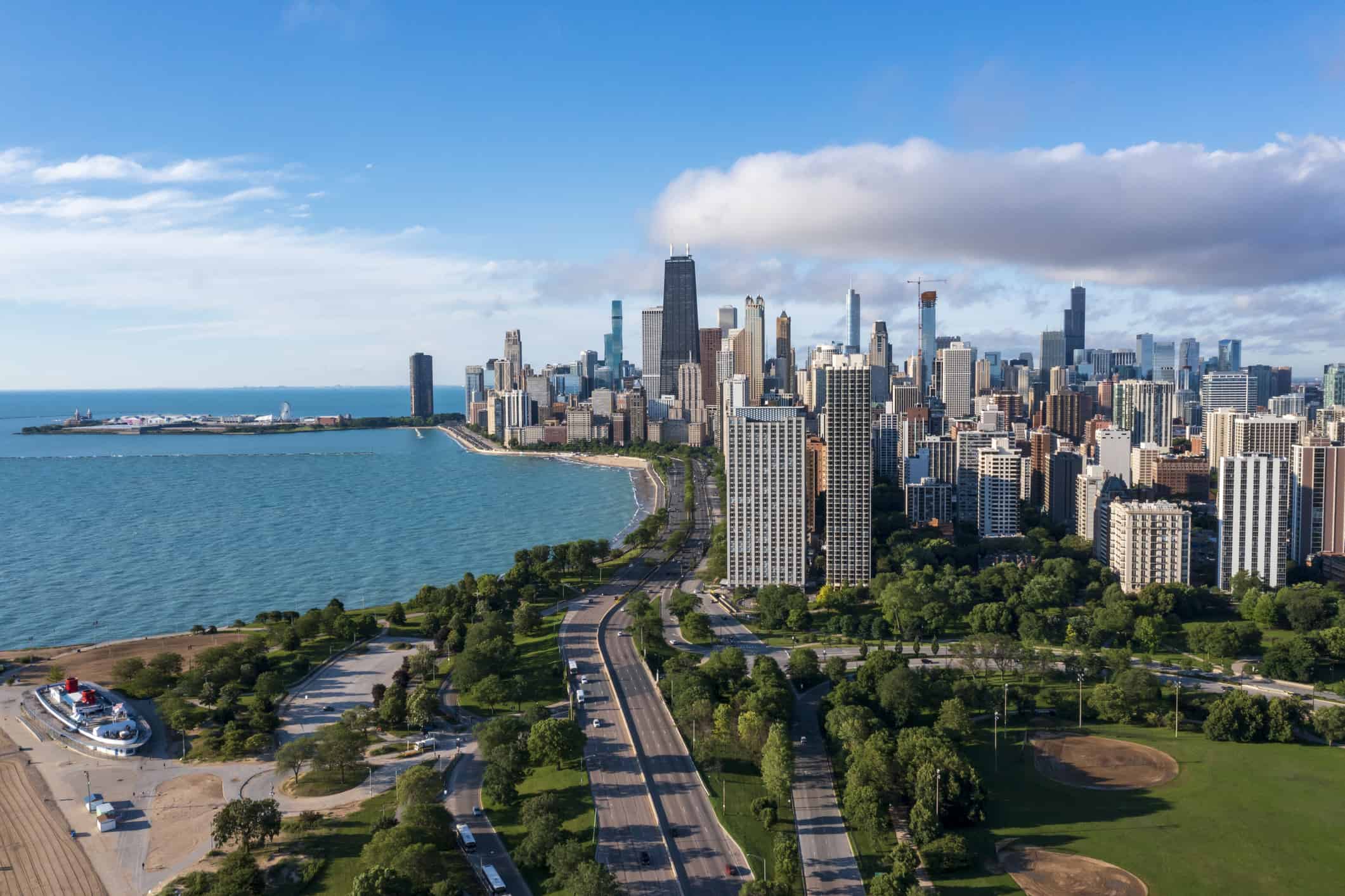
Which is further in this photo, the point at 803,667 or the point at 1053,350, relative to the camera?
the point at 1053,350

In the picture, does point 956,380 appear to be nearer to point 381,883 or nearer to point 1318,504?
point 1318,504

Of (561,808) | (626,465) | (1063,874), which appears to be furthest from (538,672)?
(626,465)

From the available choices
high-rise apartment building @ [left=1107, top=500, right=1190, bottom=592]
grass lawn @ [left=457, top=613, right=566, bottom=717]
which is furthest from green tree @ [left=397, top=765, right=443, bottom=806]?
high-rise apartment building @ [left=1107, top=500, right=1190, bottom=592]

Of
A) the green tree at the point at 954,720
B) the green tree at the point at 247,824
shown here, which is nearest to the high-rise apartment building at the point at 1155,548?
the green tree at the point at 954,720

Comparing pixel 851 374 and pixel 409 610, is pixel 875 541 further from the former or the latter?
pixel 409 610

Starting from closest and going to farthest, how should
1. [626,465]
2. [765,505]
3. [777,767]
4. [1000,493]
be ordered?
[777,767], [765,505], [1000,493], [626,465]

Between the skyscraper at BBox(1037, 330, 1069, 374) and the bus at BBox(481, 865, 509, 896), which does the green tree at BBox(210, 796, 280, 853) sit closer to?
the bus at BBox(481, 865, 509, 896)

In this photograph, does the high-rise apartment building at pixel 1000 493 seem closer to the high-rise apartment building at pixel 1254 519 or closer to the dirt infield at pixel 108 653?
the high-rise apartment building at pixel 1254 519
